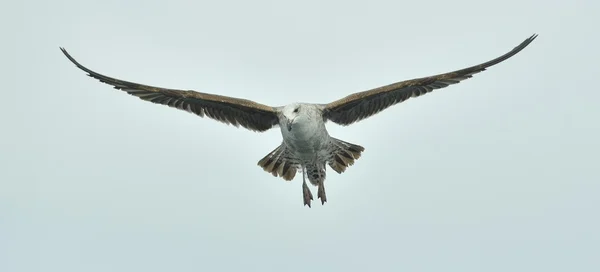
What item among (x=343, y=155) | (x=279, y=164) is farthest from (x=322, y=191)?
(x=279, y=164)

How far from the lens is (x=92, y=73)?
667 inches

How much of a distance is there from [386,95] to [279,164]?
2.30 metres

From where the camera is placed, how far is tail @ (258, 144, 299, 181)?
17.8 meters

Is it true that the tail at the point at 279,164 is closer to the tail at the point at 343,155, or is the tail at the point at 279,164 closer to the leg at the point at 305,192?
the leg at the point at 305,192

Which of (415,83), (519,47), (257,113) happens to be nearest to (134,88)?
(257,113)

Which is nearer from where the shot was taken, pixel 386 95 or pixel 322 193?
pixel 386 95

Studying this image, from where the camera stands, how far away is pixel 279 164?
17.9 metres

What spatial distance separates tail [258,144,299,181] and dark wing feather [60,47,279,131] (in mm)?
501

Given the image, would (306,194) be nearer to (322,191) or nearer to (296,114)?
(322,191)

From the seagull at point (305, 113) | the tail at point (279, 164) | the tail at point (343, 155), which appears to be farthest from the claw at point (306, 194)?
the tail at point (343, 155)

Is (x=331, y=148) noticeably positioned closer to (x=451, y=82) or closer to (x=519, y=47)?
(x=451, y=82)

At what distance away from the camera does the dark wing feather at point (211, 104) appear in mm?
17328

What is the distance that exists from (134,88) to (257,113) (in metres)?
2.18

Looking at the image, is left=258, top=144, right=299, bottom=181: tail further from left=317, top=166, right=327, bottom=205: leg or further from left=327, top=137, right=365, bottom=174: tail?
left=327, top=137, right=365, bottom=174: tail
